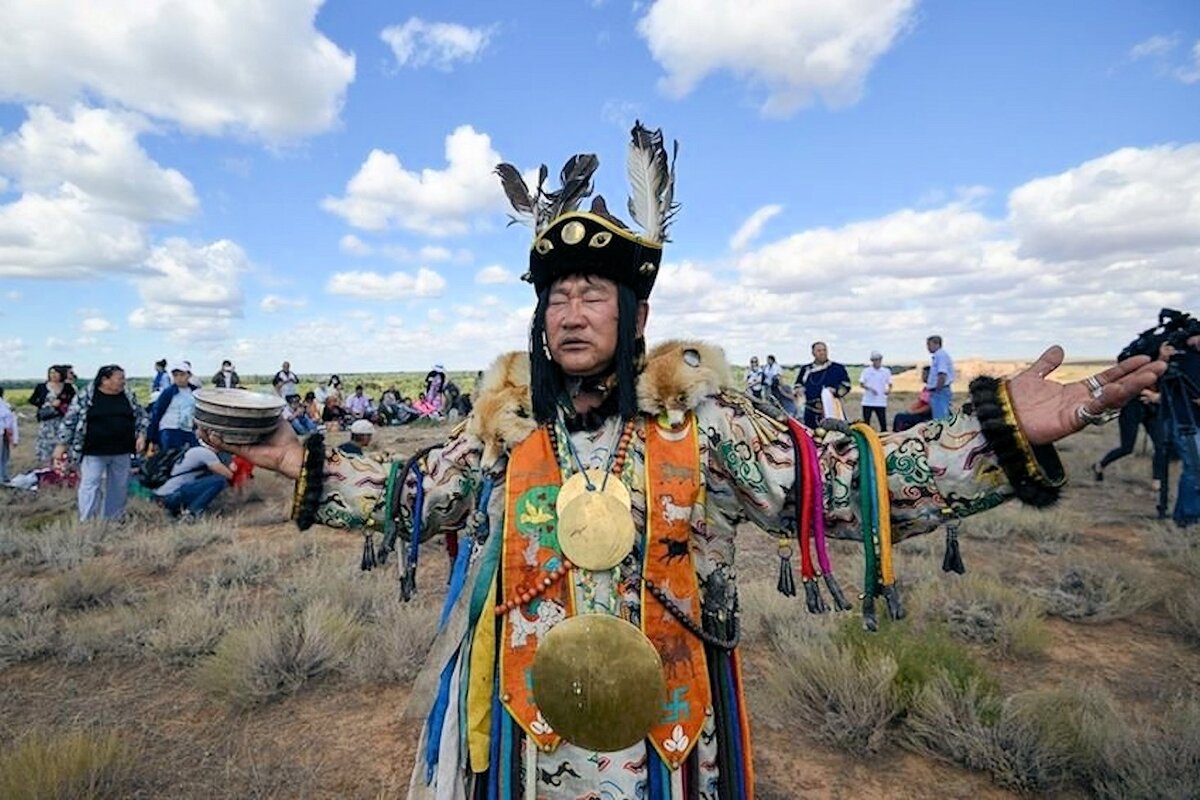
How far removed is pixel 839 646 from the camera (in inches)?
186

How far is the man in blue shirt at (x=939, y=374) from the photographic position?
494 inches

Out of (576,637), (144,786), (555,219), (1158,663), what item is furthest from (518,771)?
(1158,663)

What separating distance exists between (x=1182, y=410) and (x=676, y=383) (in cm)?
756

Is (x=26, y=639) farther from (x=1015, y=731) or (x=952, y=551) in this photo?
(x=1015, y=731)

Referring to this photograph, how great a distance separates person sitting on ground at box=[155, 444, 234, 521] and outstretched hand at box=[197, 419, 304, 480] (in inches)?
344

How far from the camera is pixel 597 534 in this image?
181 cm

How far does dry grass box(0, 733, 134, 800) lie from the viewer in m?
3.20

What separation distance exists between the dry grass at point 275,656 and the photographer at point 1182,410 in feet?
21.2

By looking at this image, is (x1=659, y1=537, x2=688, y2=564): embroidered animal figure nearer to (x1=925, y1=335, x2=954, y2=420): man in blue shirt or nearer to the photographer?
the photographer

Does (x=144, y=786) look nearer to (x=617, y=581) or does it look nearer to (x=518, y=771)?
(x=518, y=771)

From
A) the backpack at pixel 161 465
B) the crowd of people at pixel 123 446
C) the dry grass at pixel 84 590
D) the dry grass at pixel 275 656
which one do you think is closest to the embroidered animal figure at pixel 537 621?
the dry grass at pixel 275 656

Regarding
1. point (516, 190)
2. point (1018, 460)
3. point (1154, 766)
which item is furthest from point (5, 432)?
point (1154, 766)

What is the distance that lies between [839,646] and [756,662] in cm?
71

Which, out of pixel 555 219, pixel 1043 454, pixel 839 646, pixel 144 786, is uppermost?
pixel 555 219
